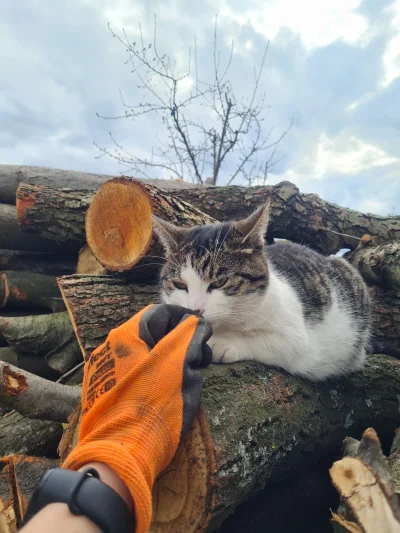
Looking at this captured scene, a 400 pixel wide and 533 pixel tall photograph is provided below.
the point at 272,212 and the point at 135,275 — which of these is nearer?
the point at 135,275

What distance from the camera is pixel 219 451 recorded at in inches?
48.2

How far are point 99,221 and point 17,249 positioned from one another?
1633mm

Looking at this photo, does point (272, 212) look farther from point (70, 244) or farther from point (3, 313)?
point (3, 313)

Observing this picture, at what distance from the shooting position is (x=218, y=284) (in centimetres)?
182

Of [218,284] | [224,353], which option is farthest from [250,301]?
[224,353]

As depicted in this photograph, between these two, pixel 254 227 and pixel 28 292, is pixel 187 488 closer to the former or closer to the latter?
pixel 254 227

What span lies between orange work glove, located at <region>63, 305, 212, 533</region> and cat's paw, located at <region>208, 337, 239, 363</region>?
18 cm

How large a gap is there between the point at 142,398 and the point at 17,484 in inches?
35.7

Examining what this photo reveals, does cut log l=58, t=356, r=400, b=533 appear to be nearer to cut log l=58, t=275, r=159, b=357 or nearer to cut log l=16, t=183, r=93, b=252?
cut log l=58, t=275, r=159, b=357

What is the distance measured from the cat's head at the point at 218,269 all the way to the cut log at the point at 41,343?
1417mm

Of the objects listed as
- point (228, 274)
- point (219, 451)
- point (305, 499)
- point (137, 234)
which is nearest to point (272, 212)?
point (137, 234)

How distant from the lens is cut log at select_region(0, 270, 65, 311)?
→ 3348 mm

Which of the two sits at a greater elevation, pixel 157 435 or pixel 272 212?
pixel 272 212

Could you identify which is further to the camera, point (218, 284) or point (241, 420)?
point (218, 284)
